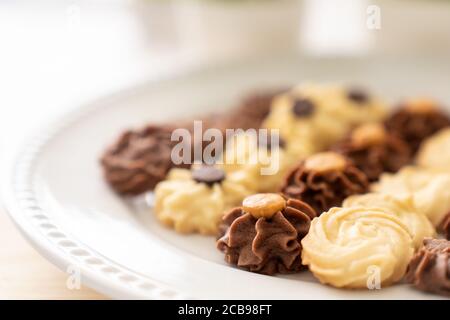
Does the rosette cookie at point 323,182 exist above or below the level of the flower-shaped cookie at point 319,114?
below

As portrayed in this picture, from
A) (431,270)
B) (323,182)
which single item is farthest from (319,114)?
(431,270)

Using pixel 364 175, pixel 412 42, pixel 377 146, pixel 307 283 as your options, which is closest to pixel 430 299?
pixel 307 283

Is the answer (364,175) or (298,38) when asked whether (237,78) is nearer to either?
(298,38)

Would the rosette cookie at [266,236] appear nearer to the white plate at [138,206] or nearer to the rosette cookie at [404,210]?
the white plate at [138,206]

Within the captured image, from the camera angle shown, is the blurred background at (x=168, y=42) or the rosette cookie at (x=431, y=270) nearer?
the rosette cookie at (x=431, y=270)

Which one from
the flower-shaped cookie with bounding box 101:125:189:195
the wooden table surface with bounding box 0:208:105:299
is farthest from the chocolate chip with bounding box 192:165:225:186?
the wooden table surface with bounding box 0:208:105:299

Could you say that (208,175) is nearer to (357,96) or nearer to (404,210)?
(404,210)

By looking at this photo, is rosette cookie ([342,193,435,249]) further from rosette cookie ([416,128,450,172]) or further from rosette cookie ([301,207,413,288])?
rosette cookie ([416,128,450,172])

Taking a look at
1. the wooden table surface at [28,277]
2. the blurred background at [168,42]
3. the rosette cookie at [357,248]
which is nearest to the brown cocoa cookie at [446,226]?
the rosette cookie at [357,248]

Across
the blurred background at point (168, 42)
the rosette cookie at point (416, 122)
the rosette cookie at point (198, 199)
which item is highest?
the blurred background at point (168, 42)
